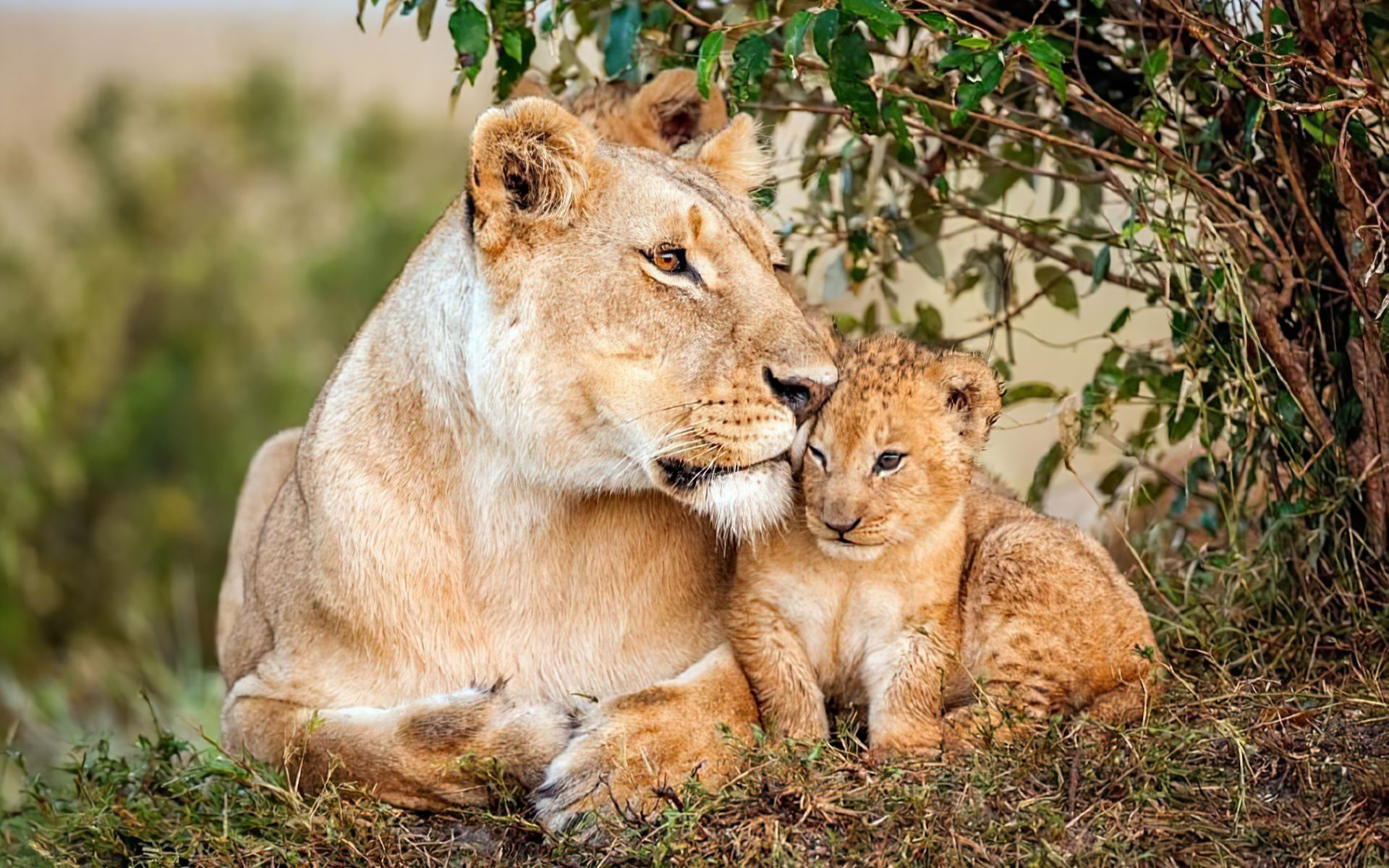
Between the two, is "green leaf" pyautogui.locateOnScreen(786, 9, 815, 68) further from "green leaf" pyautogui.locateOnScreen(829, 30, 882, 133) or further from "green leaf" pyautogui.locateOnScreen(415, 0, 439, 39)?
"green leaf" pyautogui.locateOnScreen(415, 0, 439, 39)

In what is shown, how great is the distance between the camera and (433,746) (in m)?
3.47

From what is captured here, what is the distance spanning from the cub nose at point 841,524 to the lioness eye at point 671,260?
61 cm

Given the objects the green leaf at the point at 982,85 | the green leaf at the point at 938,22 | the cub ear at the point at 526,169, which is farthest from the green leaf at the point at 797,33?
the cub ear at the point at 526,169

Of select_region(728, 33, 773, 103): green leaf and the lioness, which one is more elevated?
select_region(728, 33, 773, 103): green leaf

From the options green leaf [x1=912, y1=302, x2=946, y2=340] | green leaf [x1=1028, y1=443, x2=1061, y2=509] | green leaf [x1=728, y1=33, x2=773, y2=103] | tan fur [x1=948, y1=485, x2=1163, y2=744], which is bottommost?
green leaf [x1=1028, y1=443, x2=1061, y2=509]

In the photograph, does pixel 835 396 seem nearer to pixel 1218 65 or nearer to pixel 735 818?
pixel 735 818

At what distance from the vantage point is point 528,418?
3432mm

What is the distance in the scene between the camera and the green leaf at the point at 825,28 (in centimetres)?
333

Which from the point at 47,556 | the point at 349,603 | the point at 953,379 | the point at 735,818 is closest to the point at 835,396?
the point at 953,379

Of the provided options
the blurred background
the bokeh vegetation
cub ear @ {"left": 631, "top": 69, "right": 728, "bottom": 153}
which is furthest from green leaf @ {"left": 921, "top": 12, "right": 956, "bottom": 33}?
the bokeh vegetation

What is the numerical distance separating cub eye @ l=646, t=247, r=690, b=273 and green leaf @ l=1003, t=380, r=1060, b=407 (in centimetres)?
128

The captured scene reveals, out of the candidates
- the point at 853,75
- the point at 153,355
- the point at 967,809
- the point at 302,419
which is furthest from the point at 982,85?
the point at 153,355

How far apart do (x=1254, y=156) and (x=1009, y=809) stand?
1.92 m

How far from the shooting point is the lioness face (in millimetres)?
3357
